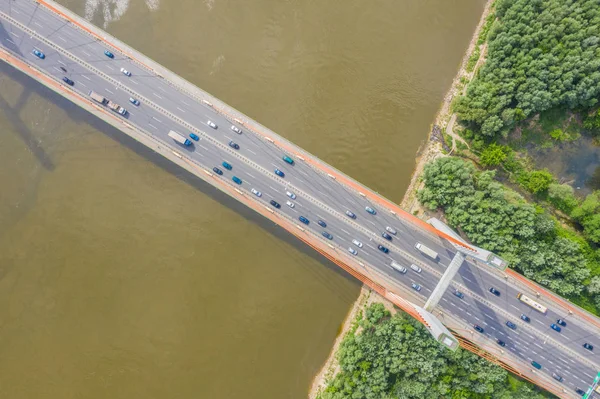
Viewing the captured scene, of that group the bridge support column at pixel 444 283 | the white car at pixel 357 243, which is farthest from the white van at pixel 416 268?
the white car at pixel 357 243

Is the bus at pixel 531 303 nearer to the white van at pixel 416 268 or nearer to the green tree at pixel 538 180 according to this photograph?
the white van at pixel 416 268

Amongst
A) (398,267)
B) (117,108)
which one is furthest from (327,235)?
(117,108)

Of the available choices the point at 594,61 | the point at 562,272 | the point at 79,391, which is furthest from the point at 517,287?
the point at 79,391

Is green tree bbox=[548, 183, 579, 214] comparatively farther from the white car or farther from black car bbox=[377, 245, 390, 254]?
the white car

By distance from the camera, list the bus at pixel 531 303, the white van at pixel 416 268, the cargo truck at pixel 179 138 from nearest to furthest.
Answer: the bus at pixel 531 303 < the white van at pixel 416 268 < the cargo truck at pixel 179 138

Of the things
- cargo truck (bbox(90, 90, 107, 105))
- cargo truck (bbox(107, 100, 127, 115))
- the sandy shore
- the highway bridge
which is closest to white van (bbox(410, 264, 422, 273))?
the highway bridge

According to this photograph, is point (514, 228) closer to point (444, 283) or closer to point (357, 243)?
point (444, 283)
